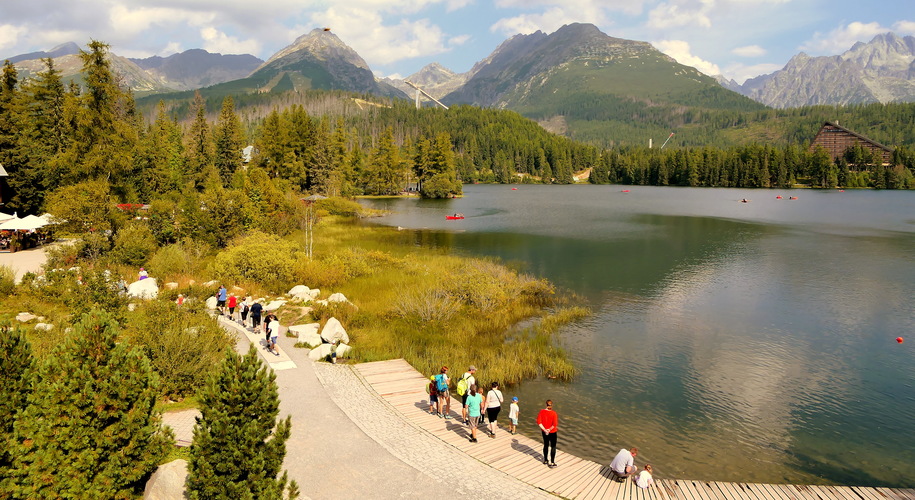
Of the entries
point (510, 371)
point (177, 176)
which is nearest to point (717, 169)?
point (177, 176)

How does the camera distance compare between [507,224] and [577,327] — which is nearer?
[577,327]

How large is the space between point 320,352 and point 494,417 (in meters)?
9.78

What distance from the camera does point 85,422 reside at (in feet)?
34.9

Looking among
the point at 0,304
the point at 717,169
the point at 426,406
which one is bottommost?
the point at 426,406

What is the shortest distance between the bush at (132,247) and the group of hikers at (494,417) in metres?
31.4

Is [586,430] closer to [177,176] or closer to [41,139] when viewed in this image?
[41,139]

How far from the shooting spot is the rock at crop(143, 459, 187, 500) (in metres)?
11.6

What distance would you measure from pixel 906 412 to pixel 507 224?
60.8 m

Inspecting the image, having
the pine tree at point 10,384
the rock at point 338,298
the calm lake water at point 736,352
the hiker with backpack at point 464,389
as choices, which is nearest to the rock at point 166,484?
the pine tree at point 10,384

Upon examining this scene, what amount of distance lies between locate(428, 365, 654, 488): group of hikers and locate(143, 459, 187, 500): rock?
8.42 meters

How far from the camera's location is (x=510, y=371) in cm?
2436

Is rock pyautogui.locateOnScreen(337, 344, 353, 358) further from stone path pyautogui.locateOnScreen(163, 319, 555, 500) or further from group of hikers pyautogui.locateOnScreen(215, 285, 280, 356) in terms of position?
stone path pyautogui.locateOnScreen(163, 319, 555, 500)

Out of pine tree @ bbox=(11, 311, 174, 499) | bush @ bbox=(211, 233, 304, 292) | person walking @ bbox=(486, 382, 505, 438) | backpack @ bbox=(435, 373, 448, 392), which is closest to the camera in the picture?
pine tree @ bbox=(11, 311, 174, 499)

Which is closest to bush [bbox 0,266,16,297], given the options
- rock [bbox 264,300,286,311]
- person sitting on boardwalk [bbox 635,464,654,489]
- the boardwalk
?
rock [bbox 264,300,286,311]
